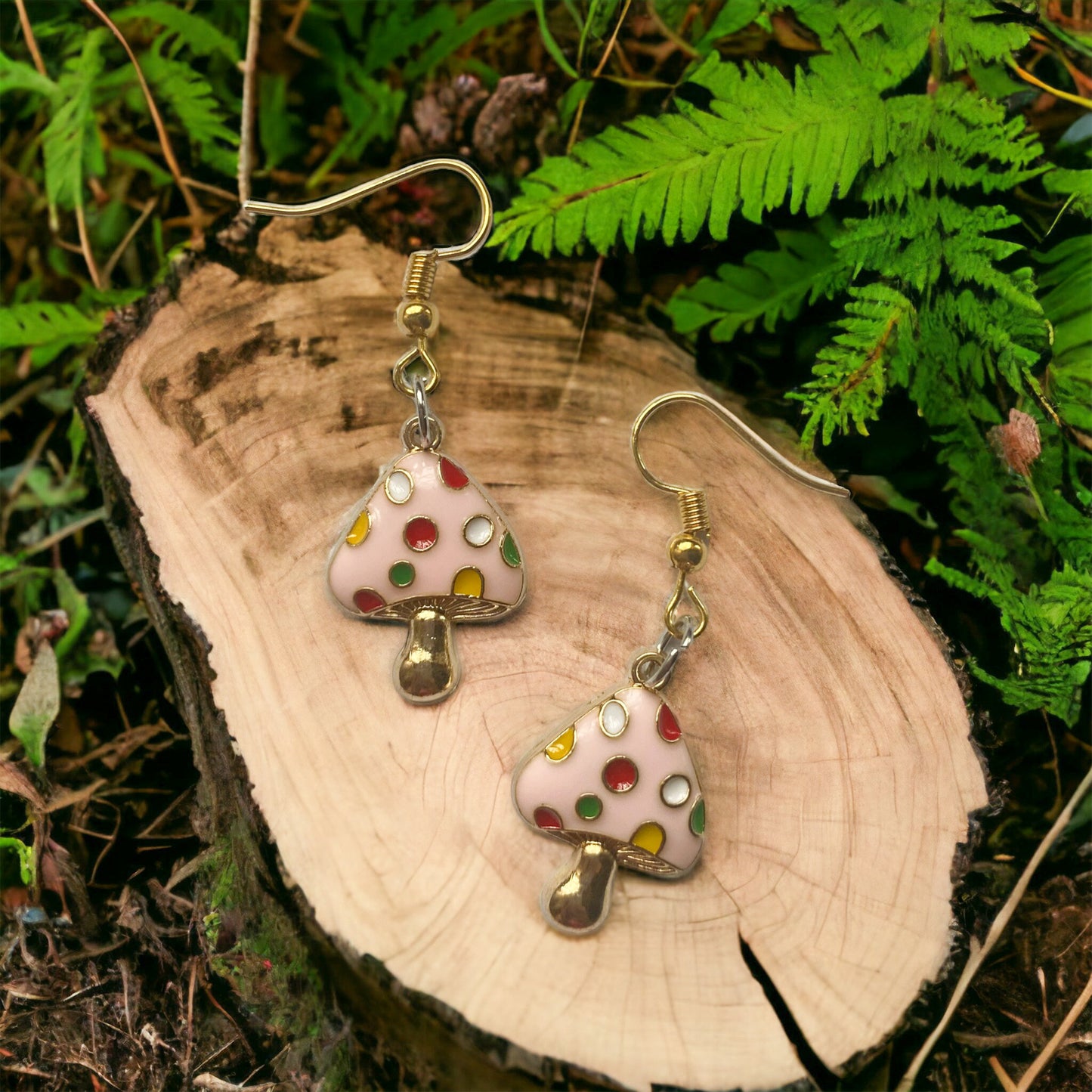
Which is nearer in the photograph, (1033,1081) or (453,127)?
(1033,1081)

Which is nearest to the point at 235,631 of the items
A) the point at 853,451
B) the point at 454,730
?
the point at 454,730

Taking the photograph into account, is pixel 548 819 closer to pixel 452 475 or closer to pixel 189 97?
pixel 452 475

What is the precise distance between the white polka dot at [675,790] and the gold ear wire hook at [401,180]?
116 cm

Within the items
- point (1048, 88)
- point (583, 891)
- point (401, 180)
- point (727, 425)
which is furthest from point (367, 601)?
point (1048, 88)

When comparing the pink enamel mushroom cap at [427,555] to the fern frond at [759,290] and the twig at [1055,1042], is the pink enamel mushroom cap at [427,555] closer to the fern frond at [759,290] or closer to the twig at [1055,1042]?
the fern frond at [759,290]

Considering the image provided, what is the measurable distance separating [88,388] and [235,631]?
582 mm

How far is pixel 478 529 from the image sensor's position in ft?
6.46

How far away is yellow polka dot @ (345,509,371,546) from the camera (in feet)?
6.34

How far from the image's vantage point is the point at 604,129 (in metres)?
2.12

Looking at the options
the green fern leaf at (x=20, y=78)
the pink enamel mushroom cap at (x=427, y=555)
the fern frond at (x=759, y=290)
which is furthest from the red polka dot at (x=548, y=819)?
the green fern leaf at (x=20, y=78)

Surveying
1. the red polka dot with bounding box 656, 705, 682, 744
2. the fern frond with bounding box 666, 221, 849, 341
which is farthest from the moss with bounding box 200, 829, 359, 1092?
the fern frond with bounding box 666, 221, 849, 341

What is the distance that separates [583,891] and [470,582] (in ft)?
2.02

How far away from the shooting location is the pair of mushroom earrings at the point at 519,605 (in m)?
1.76

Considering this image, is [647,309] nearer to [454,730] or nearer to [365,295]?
[365,295]
